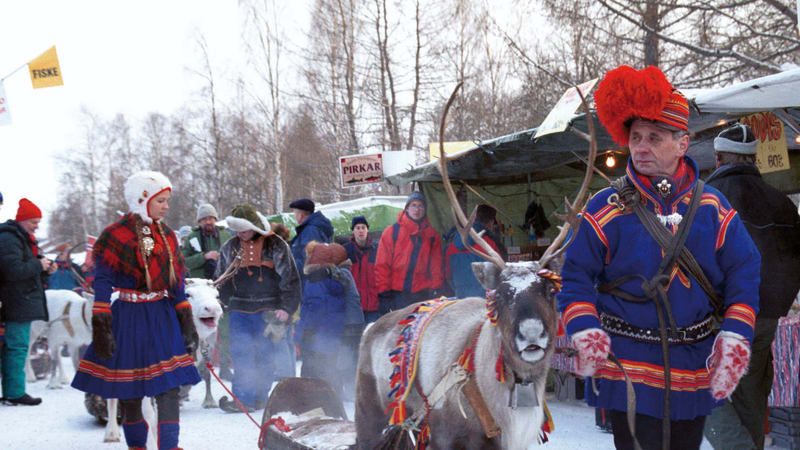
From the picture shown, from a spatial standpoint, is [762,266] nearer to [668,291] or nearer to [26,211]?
[668,291]

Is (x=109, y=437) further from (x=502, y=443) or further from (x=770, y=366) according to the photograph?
(x=770, y=366)

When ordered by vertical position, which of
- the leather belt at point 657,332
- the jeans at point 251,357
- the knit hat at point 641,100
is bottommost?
the jeans at point 251,357

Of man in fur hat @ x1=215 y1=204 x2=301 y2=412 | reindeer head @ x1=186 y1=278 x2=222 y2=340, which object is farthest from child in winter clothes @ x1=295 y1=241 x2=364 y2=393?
reindeer head @ x1=186 y1=278 x2=222 y2=340

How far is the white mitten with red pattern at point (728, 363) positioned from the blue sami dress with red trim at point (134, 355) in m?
3.54

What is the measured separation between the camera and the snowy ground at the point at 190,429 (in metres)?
5.96

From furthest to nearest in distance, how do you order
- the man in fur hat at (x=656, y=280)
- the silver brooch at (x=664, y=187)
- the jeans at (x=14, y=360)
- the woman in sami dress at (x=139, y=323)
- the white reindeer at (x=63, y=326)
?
1. the white reindeer at (x=63, y=326)
2. the jeans at (x=14, y=360)
3. the woman in sami dress at (x=139, y=323)
4. the silver brooch at (x=664, y=187)
5. the man in fur hat at (x=656, y=280)

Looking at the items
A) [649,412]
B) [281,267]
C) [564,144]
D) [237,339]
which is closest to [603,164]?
[564,144]

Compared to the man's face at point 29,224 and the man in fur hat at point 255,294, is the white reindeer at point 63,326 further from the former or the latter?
the man in fur hat at point 255,294

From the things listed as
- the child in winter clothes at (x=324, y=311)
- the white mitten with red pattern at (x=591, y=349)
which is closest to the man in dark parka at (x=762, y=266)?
the white mitten with red pattern at (x=591, y=349)

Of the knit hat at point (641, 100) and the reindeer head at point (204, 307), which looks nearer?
the knit hat at point (641, 100)

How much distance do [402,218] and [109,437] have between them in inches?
139

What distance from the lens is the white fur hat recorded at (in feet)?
16.0

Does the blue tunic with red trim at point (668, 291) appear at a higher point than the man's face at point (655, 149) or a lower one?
lower

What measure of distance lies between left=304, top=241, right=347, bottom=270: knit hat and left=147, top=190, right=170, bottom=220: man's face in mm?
2849
